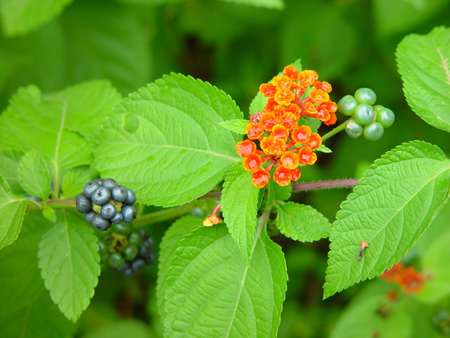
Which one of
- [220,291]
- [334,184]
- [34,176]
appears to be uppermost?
[334,184]

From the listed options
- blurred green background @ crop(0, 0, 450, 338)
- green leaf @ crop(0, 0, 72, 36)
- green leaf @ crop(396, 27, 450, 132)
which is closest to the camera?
green leaf @ crop(396, 27, 450, 132)

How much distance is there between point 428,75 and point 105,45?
9.13 feet

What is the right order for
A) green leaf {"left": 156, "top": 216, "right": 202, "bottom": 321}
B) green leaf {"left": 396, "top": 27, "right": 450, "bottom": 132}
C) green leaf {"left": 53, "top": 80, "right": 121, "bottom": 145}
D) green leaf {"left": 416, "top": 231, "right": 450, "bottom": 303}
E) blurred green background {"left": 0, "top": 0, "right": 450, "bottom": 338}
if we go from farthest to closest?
blurred green background {"left": 0, "top": 0, "right": 450, "bottom": 338}, green leaf {"left": 416, "top": 231, "right": 450, "bottom": 303}, green leaf {"left": 53, "top": 80, "right": 121, "bottom": 145}, green leaf {"left": 156, "top": 216, "right": 202, "bottom": 321}, green leaf {"left": 396, "top": 27, "right": 450, "bottom": 132}

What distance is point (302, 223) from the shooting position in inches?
66.3

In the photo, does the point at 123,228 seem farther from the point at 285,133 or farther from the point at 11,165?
the point at 285,133

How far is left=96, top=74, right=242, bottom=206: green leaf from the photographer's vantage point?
1.79 m

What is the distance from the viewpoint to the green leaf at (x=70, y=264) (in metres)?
1.72

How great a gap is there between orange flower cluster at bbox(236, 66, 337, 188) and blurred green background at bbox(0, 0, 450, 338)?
198 centimetres

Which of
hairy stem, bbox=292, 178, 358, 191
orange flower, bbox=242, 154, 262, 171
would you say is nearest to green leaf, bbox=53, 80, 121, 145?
orange flower, bbox=242, 154, 262, 171

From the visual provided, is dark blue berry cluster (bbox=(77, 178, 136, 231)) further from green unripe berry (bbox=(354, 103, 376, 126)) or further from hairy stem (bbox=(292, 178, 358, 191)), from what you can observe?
green unripe berry (bbox=(354, 103, 376, 126))

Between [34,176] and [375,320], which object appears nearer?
[34,176]

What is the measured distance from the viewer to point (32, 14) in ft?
10.1

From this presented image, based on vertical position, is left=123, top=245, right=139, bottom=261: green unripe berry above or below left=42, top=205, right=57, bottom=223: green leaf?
below

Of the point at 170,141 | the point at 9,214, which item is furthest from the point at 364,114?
the point at 9,214
